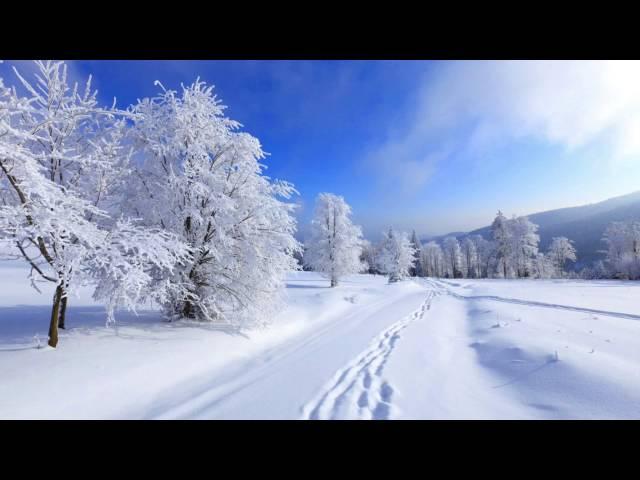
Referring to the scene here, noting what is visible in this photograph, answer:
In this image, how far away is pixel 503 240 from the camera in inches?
1962

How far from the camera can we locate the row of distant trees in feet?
95.0

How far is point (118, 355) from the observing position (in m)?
5.31

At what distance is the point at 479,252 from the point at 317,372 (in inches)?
3682

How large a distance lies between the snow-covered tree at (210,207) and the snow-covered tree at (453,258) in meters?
85.1

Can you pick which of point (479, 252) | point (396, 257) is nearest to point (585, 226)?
point (479, 252)

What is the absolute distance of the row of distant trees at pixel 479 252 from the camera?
29.0 meters

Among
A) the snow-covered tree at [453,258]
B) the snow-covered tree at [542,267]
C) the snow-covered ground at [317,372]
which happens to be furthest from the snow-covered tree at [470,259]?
the snow-covered ground at [317,372]

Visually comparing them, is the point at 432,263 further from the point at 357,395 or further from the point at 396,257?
the point at 357,395

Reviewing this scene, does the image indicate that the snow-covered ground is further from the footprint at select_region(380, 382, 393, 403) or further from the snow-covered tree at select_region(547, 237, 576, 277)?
the snow-covered tree at select_region(547, 237, 576, 277)

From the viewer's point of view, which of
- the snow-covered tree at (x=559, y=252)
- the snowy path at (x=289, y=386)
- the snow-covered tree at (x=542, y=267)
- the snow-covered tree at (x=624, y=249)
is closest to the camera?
the snowy path at (x=289, y=386)

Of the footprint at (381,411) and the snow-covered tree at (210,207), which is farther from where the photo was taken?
the snow-covered tree at (210,207)

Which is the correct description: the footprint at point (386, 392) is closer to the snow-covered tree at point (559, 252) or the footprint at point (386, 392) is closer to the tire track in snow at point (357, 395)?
the tire track in snow at point (357, 395)

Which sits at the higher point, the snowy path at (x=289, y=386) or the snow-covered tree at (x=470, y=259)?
the snow-covered tree at (x=470, y=259)
